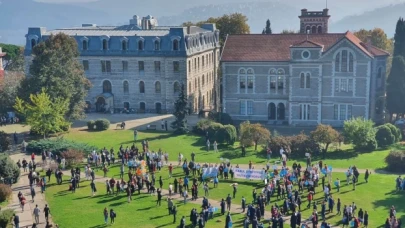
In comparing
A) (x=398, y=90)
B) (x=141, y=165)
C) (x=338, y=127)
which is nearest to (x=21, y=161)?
(x=141, y=165)

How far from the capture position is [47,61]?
59.8 m

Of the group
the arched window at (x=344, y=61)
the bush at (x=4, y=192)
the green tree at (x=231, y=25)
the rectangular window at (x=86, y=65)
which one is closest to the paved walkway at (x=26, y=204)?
the bush at (x=4, y=192)

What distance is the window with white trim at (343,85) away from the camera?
67.4m

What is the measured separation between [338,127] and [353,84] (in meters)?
5.44

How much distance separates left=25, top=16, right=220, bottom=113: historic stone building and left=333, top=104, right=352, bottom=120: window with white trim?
1910 cm

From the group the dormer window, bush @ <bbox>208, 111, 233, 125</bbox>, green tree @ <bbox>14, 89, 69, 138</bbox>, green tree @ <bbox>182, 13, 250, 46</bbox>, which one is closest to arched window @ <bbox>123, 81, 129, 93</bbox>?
the dormer window

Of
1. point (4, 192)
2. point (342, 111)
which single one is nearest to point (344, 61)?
point (342, 111)

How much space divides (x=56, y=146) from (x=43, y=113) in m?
5.07

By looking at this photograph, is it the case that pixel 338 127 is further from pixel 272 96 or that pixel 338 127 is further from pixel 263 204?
pixel 263 204

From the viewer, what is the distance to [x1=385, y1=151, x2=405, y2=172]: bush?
48.0m

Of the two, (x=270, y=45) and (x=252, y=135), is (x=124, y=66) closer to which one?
(x=270, y=45)

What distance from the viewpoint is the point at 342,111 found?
2692 inches

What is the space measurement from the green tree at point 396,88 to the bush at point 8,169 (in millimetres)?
45207

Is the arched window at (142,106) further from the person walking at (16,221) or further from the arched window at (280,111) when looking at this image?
the person walking at (16,221)
